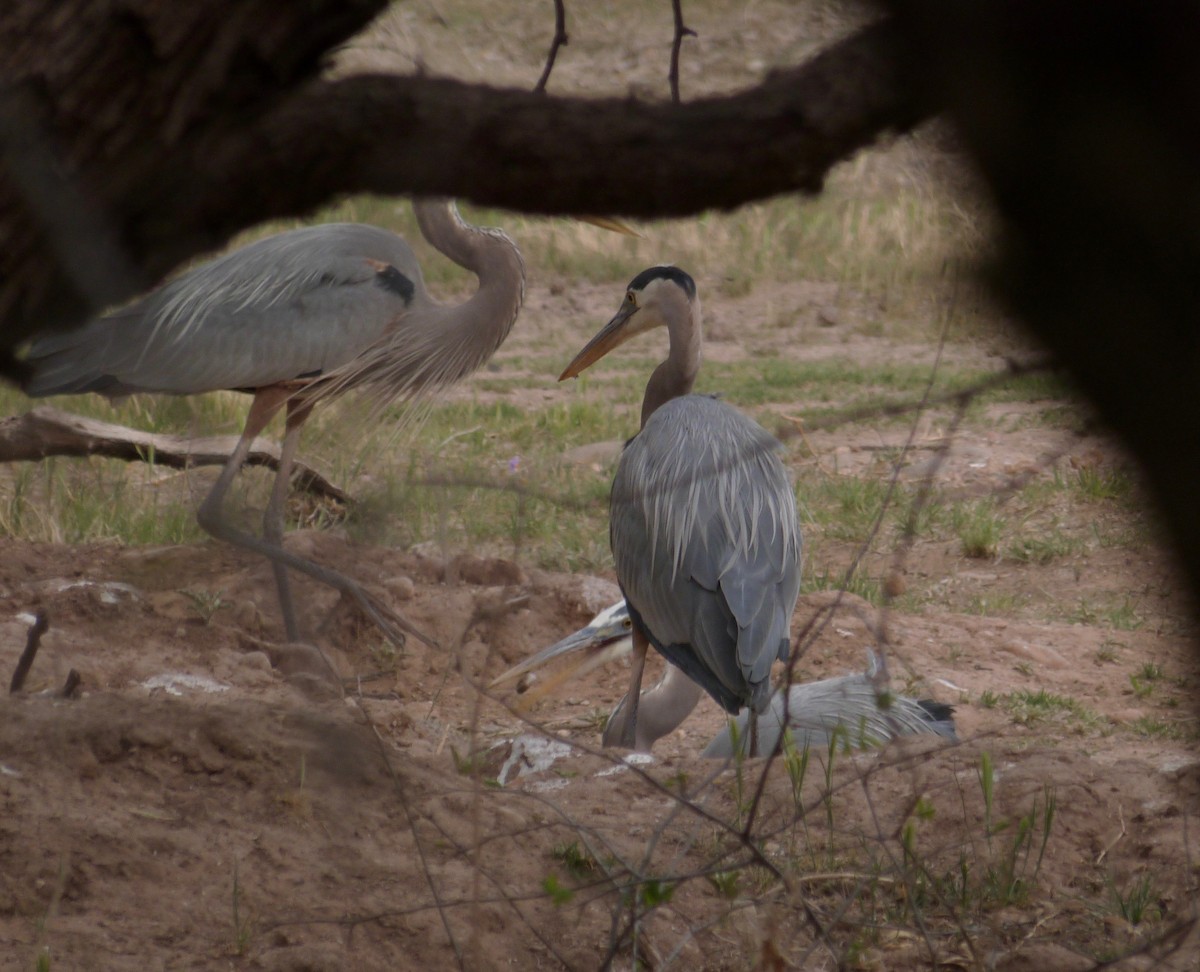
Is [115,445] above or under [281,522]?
above

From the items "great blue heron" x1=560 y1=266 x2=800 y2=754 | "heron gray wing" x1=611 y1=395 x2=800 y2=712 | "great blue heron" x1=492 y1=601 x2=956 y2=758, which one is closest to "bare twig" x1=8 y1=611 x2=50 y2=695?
"great blue heron" x1=560 y1=266 x2=800 y2=754

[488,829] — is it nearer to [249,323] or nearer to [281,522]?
[281,522]

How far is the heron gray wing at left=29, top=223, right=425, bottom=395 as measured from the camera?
20.5ft

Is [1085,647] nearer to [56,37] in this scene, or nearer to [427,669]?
[427,669]

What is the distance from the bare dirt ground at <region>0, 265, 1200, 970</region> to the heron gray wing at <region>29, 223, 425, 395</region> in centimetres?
131

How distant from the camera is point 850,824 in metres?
3.46

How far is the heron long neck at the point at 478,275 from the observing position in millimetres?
6914

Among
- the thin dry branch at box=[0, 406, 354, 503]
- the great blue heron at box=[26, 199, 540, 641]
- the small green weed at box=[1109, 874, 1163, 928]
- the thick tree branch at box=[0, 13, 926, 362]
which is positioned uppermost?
the thick tree branch at box=[0, 13, 926, 362]

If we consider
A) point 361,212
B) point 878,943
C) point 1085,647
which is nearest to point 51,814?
point 878,943

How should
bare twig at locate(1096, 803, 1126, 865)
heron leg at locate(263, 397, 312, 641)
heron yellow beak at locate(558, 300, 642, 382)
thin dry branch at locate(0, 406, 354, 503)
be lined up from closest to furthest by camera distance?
bare twig at locate(1096, 803, 1126, 865), heron leg at locate(263, 397, 312, 641), thin dry branch at locate(0, 406, 354, 503), heron yellow beak at locate(558, 300, 642, 382)

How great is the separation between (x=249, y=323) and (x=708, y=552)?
2689mm

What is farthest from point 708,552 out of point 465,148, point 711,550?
point 465,148

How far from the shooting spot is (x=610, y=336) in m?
6.44

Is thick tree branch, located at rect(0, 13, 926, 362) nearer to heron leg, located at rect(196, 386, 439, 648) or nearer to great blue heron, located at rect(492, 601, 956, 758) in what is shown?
great blue heron, located at rect(492, 601, 956, 758)
